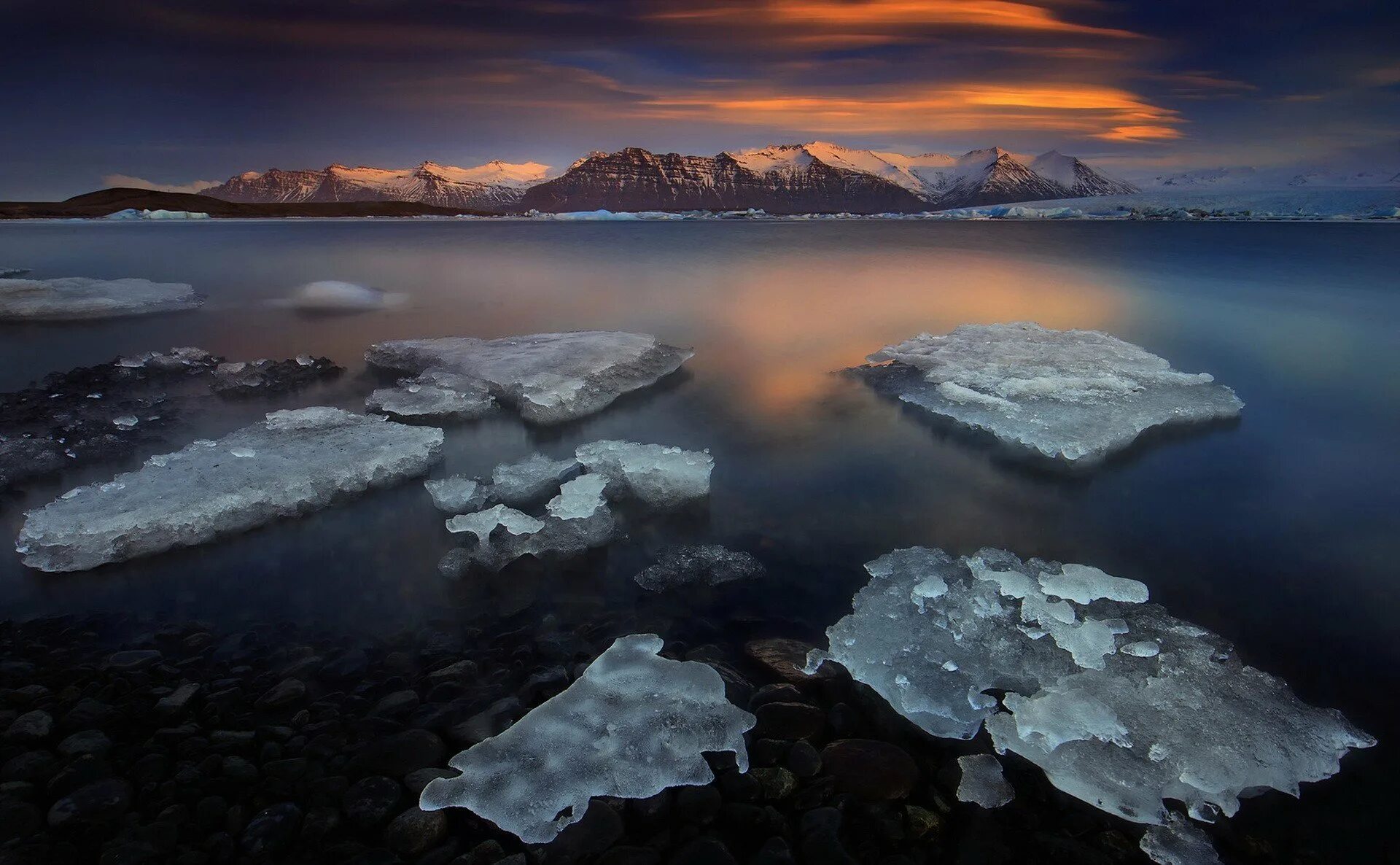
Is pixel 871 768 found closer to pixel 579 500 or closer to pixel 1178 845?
pixel 1178 845

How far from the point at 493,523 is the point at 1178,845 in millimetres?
3746

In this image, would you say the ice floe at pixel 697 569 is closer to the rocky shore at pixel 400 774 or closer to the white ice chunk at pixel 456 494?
the rocky shore at pixel 400 774

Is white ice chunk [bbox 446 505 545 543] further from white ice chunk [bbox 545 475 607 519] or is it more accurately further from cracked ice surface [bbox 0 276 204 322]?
cracked ice surface [bbox 0 276 204 322]

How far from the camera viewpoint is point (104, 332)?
441 inches

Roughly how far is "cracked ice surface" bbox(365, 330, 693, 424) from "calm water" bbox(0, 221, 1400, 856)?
0.34 metres

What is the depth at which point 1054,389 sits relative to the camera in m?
7.07

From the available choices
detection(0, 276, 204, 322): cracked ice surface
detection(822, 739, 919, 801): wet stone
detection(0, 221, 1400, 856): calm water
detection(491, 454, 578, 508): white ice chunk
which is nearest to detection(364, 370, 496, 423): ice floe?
detection(0, 221, 1400, 856): calm water

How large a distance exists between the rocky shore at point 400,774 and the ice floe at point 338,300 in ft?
40.6

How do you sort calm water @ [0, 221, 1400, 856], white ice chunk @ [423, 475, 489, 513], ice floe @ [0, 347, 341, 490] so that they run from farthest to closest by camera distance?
ice floe @ [0, 347, 341, 490] < white ice chunk @ [423, 475, 489, 513] < calm water @ [0, 221, 1400, 856]

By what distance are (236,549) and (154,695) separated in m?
1.66

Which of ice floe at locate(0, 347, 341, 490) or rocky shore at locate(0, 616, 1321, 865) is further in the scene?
ice floe at locate(0, 347, 341, 490)

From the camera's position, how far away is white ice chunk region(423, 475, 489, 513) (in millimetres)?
4836

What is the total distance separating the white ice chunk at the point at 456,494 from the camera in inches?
190

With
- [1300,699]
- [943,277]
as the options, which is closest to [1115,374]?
[1300,699]
